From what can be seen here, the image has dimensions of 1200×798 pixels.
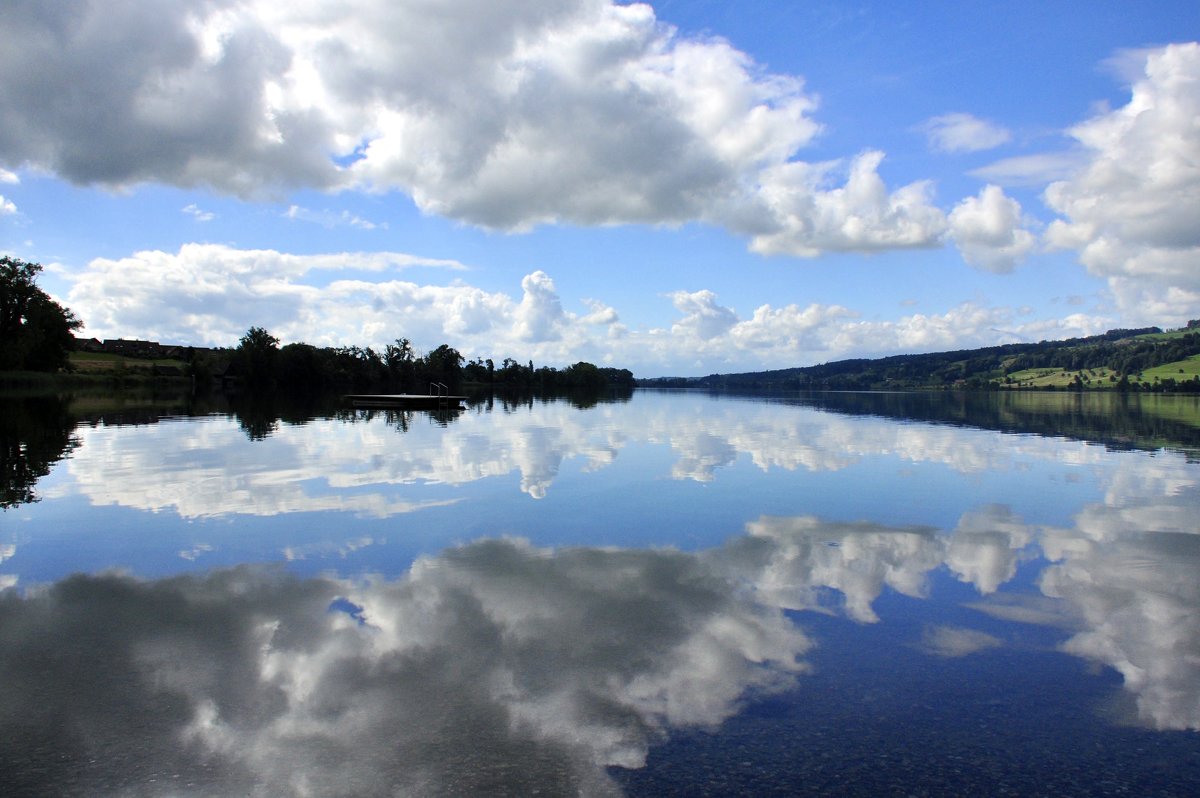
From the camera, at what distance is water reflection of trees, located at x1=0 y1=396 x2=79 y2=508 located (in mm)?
19500

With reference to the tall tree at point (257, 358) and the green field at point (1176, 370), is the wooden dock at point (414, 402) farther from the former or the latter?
the green field at point (1176, 370)

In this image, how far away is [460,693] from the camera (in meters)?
7.16

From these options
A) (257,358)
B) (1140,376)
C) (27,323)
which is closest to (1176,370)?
(1140,376)

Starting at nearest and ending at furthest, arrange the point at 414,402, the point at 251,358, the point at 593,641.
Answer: the point at 593,641 < the point at 414,402 < the point at 251,358

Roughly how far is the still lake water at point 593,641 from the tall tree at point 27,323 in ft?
303

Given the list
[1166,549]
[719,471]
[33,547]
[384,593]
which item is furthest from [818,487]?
[33,547]

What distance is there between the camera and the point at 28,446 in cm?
2903

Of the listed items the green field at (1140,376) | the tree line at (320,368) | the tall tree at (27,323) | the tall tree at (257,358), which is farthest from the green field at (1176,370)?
the tall tree at (27,323)

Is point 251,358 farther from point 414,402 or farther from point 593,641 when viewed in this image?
point 593,641

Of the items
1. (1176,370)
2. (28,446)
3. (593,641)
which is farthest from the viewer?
(1176,370)

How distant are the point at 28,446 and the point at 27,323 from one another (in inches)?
3374

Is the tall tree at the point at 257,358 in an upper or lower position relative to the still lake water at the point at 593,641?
upper

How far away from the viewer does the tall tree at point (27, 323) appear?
303 feet

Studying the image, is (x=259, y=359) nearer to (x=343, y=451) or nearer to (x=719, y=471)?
(x=343, y=451)
